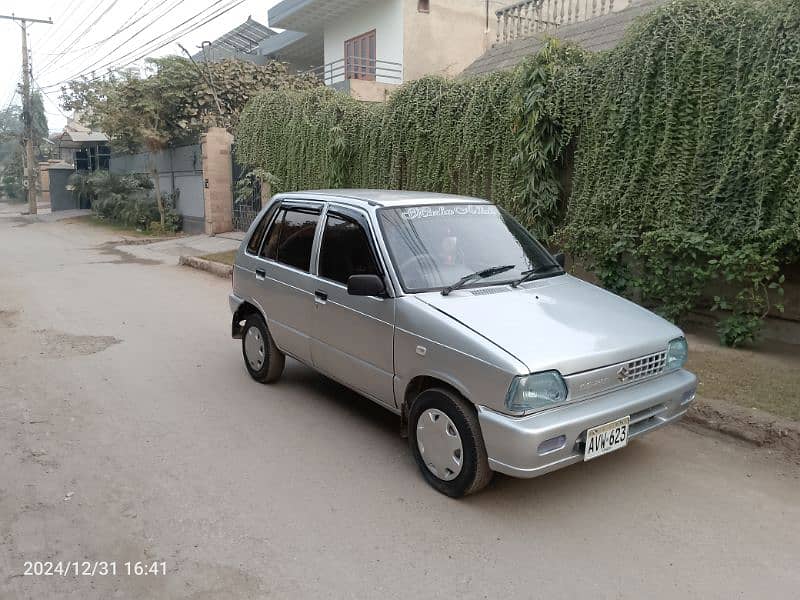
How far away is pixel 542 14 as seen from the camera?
15.7 meters

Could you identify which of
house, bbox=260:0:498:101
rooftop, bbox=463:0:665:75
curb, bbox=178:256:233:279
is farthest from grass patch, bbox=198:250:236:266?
rooftop, bbox=463:0:665:75

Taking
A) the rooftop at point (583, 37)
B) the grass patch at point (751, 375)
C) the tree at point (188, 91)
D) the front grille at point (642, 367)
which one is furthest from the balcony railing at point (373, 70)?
the front grille at point (642, 367)

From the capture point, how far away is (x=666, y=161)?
6.60 metres

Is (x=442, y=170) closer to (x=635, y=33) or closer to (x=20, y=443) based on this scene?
(x=635, y=33)

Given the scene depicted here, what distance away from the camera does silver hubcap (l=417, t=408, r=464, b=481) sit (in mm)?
3729

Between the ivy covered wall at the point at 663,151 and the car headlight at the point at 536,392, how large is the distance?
355 cm

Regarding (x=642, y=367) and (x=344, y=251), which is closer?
(x=642, y=367)

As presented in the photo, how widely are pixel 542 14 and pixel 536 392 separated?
48.2 ft

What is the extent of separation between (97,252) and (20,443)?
44.0 feet

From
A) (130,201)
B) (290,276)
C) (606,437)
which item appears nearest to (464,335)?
(606,437)

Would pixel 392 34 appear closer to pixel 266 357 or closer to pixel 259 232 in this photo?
pixel 259 232

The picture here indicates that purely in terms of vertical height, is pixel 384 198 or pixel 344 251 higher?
pixel 384 198

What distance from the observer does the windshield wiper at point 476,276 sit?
165 inches

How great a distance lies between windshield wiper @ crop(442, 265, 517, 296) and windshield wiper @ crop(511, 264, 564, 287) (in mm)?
117
